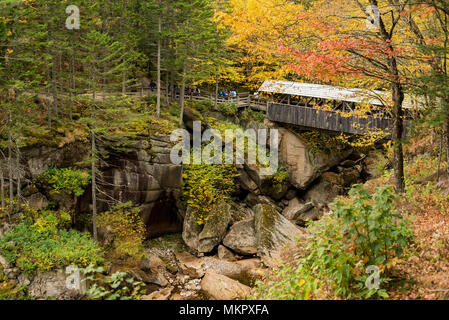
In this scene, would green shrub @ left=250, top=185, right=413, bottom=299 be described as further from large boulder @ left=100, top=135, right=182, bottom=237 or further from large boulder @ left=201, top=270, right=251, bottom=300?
large boulder @ left=100, top=135, right=182, bottom=237

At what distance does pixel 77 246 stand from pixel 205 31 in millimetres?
15742

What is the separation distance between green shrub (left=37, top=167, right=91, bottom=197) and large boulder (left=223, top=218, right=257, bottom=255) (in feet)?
26.7

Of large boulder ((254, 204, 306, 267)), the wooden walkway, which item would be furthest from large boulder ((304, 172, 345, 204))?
large boulder ((254, 204, 306, 267))

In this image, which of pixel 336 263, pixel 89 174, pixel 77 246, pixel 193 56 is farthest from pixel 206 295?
pixel 193 56

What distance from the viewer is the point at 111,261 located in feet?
43.1

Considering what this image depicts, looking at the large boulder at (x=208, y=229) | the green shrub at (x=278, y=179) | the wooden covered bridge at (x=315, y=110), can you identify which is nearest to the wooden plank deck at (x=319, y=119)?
the wooden covered bridge at (x=315, y=110)

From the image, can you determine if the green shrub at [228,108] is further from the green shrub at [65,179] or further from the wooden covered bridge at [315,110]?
the green shrub at [65,179]

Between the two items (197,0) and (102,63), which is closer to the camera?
(102,63)

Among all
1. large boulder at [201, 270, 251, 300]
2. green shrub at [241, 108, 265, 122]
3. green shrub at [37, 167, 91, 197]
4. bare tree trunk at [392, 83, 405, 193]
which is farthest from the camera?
green shrub at [241, 108, 265, 122]

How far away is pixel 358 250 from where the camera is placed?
16.3 feet

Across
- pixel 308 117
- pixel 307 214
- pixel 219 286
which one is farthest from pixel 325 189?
pixel 219 286

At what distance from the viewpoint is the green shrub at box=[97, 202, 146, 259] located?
13812 millimetres
